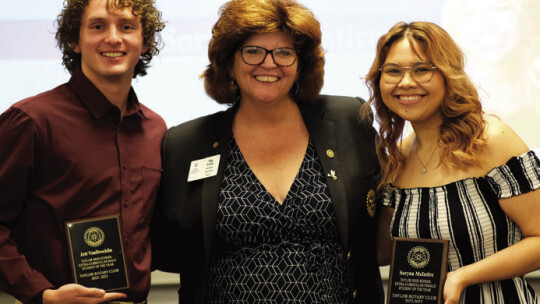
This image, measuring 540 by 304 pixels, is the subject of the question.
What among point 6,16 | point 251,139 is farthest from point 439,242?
point 6,16

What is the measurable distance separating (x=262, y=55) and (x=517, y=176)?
976 mm

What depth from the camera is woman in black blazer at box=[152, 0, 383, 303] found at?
234 cm

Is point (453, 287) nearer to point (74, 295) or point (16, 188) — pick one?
point (74, 295)

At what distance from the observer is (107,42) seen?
7.52 feet

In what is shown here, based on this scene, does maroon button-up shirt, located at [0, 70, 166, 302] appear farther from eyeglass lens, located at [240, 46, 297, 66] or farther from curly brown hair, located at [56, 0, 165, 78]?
eyeglass lens, located at [240, 46, 297, 66]

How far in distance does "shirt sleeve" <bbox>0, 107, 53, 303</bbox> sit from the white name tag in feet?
1.91

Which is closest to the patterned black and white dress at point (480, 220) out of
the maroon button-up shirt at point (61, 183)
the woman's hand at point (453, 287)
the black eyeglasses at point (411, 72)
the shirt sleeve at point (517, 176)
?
the shirt sleeve at point (517, 176)

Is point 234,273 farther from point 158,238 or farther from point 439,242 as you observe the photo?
point 439,242

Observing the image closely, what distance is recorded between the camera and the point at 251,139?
2.55 m

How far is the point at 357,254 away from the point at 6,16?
2.24 m

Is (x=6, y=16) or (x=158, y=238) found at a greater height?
(x=6, y=16)

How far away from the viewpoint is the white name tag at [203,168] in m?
2.45

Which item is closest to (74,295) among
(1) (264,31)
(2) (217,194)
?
(2) (217,194)

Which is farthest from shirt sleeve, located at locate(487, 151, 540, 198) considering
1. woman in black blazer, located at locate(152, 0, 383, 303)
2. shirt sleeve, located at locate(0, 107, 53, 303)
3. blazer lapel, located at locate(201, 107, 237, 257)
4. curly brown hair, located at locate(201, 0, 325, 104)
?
shirt sleeve, located at locate(0, 107, 53, 303)
